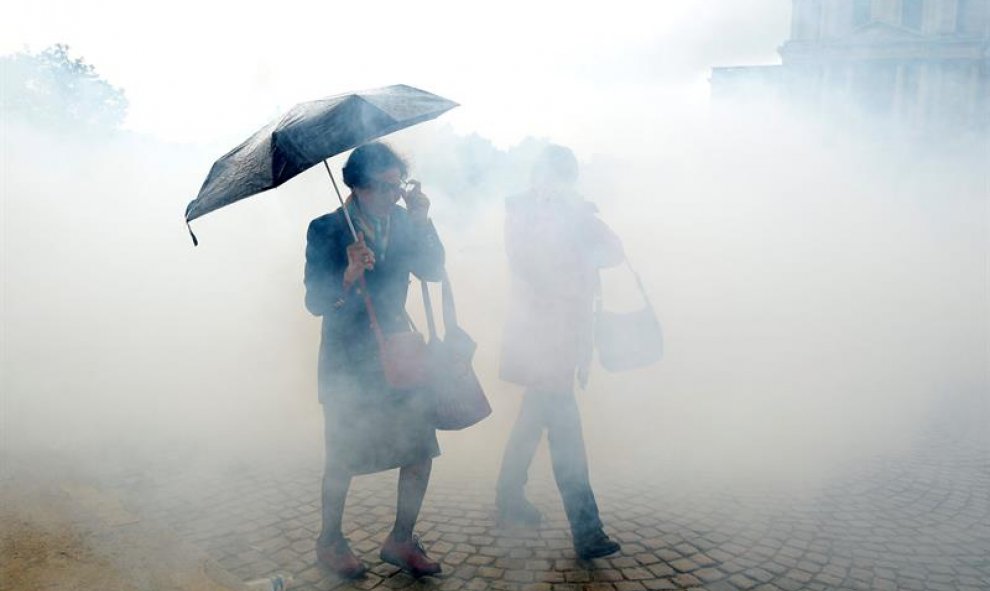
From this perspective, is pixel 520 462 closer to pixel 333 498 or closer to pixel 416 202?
pixel 333 498

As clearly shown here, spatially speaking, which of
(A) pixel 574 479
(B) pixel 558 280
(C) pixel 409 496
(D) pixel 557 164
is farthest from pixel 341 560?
(D) pixel 557 164

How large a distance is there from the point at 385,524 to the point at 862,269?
9.77 metres

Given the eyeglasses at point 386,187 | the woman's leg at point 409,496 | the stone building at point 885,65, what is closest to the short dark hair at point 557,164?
the eyeglasses at point 386,187

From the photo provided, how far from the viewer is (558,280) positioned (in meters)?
3.75

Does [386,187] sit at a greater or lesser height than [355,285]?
greater

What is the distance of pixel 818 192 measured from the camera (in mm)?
15109

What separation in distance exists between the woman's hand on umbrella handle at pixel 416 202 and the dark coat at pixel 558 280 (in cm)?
76

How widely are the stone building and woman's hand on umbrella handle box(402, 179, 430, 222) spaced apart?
30201 mm

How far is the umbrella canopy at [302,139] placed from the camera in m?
2.51

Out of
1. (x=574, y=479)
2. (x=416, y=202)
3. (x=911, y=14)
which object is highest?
(x=911, y=14)

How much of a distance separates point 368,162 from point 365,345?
0.80 meters

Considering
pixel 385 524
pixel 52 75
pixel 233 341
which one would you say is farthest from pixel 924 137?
pixel 52 75

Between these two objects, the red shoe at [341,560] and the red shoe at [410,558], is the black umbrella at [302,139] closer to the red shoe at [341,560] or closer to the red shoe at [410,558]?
the red shoe at [341,560]

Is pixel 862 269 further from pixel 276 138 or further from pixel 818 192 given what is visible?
pixel 276 138
